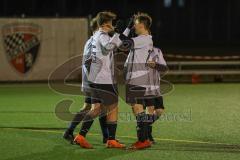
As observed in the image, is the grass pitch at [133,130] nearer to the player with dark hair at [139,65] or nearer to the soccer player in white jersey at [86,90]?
the soccer player in white jersey at [86,90]

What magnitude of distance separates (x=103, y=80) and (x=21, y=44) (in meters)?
11.4

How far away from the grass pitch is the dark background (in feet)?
102

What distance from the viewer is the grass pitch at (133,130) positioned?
7.99m

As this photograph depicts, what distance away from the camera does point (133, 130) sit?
10.1m

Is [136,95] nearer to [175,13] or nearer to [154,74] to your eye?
[154,74]

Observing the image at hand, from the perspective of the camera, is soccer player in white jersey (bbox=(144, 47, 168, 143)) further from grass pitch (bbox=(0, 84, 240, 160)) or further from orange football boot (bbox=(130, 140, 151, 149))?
grass pitch (bbox=(0, 84, 240, 160))

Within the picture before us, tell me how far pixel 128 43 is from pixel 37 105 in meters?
5.83

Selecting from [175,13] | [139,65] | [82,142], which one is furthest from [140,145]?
[175,13]

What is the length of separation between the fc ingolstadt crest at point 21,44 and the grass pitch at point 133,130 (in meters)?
3.30

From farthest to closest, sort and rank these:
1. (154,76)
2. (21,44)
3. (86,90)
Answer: (21,44) < (86,90) < (154,76)

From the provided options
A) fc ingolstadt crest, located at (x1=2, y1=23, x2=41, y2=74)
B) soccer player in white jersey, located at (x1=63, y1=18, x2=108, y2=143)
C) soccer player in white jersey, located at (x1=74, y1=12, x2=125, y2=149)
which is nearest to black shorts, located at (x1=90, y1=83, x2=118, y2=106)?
soccer player in white jersey, located at (x1=74, y1=12, x2=125, y2=149)

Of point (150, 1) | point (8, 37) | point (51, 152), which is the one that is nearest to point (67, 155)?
point (51, 152)

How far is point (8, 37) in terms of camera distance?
63.5 feet

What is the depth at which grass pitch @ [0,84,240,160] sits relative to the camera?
315 inches
